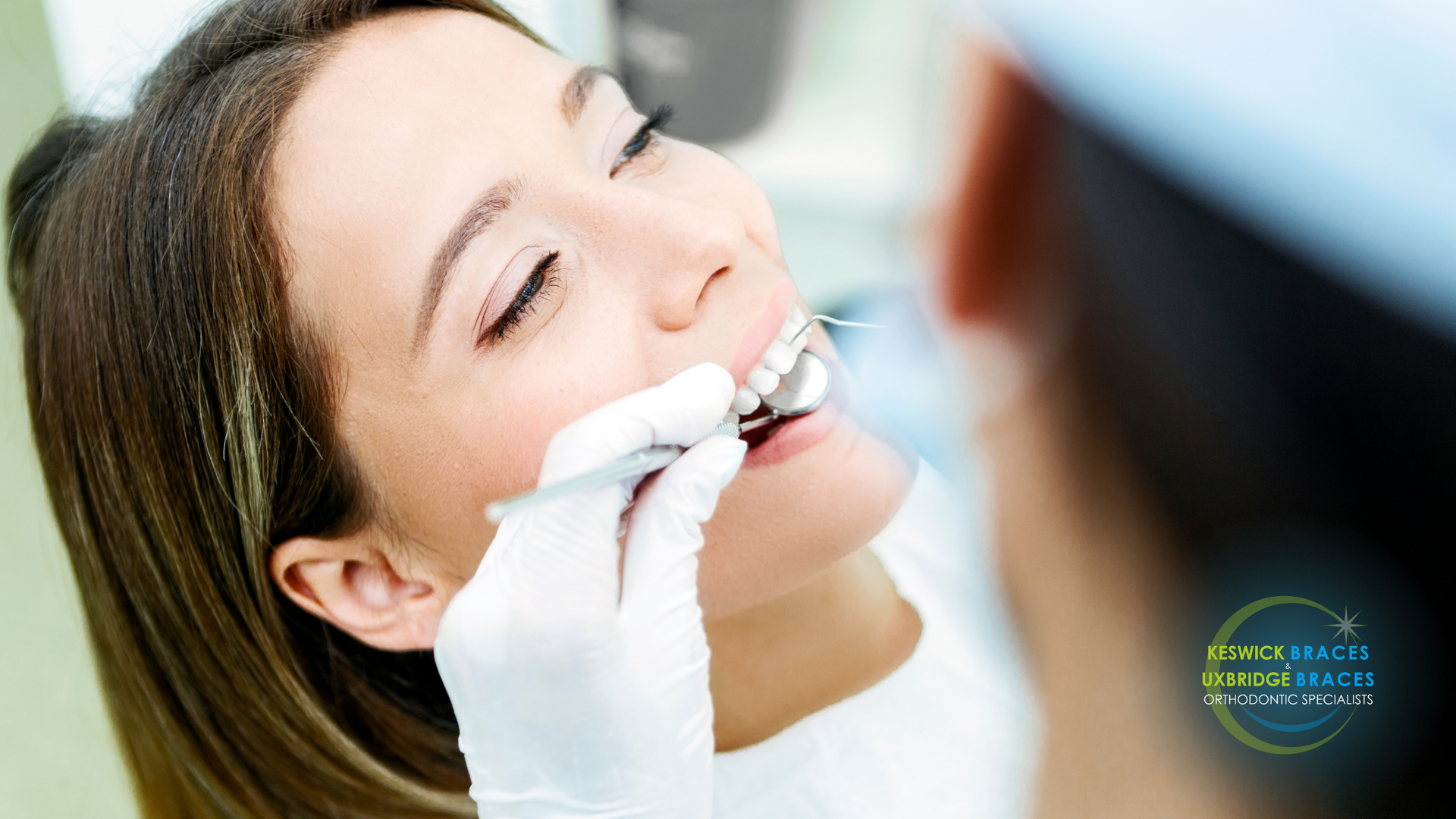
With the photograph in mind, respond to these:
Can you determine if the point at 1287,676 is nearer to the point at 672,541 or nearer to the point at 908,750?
the point at 672,541

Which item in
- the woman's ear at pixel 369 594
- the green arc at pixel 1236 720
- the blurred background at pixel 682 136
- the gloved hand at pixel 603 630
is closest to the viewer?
the green arc at pixel 1236 720

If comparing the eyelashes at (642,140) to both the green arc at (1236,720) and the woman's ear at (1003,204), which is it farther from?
the green arc at (1236,720)

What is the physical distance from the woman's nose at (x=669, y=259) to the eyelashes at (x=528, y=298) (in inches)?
2.8

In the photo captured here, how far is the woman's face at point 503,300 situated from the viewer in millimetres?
866

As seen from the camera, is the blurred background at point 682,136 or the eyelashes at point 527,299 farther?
the blurred background at point 682,136

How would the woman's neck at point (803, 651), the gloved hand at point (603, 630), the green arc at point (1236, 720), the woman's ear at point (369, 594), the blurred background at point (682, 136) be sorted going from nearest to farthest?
the green arc at point (1236, 720)
the gloved hand at point (603, 630)
the woman's ear at point (369, 594)
the woman's neck at point (803, 651)
the blurred background at point (682, 136)

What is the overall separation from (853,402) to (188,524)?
2.35 ft

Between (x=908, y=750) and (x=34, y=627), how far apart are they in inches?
55.5

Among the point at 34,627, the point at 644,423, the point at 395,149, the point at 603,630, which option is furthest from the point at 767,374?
the point at 34,627

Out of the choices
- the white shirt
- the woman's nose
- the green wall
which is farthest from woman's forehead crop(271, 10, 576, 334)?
the green wall

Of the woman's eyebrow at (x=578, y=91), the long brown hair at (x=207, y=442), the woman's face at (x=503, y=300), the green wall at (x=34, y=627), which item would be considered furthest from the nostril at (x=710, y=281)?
the green wall at (x=34, y=627)

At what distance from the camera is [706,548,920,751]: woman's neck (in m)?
1.11

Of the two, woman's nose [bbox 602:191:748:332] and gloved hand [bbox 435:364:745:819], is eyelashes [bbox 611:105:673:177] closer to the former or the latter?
woman's nose [bbox 602:191:748:332]

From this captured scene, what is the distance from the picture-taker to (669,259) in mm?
896
